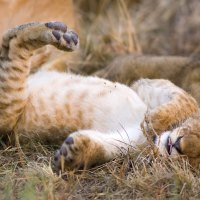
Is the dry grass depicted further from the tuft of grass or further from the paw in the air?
the paw in the air

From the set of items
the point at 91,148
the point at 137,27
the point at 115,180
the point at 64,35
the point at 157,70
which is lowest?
the point at 115,180

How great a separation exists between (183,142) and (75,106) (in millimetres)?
680

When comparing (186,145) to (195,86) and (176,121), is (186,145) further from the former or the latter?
(195,86)

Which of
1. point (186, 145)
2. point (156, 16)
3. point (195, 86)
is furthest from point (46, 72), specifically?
point (156, 16)

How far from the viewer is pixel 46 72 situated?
3674 mm

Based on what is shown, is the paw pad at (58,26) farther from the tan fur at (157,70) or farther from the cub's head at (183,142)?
the tan fur at (157,70)

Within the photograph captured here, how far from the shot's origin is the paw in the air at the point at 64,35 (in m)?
2.87

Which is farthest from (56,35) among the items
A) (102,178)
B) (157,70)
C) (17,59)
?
(157,70)

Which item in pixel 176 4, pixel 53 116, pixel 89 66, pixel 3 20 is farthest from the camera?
pixel 176 4

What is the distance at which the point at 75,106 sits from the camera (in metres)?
3.30

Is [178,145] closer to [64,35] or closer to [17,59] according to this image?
[64,35]

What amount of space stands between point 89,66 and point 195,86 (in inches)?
43.9

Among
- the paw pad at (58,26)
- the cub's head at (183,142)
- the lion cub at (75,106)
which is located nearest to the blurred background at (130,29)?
the lion cub at (75,106)

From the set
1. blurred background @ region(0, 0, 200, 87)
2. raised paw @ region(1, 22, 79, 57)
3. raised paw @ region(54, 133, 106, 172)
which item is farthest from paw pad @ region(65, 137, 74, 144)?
blurred background @ region(0, 0, 200, 87)
